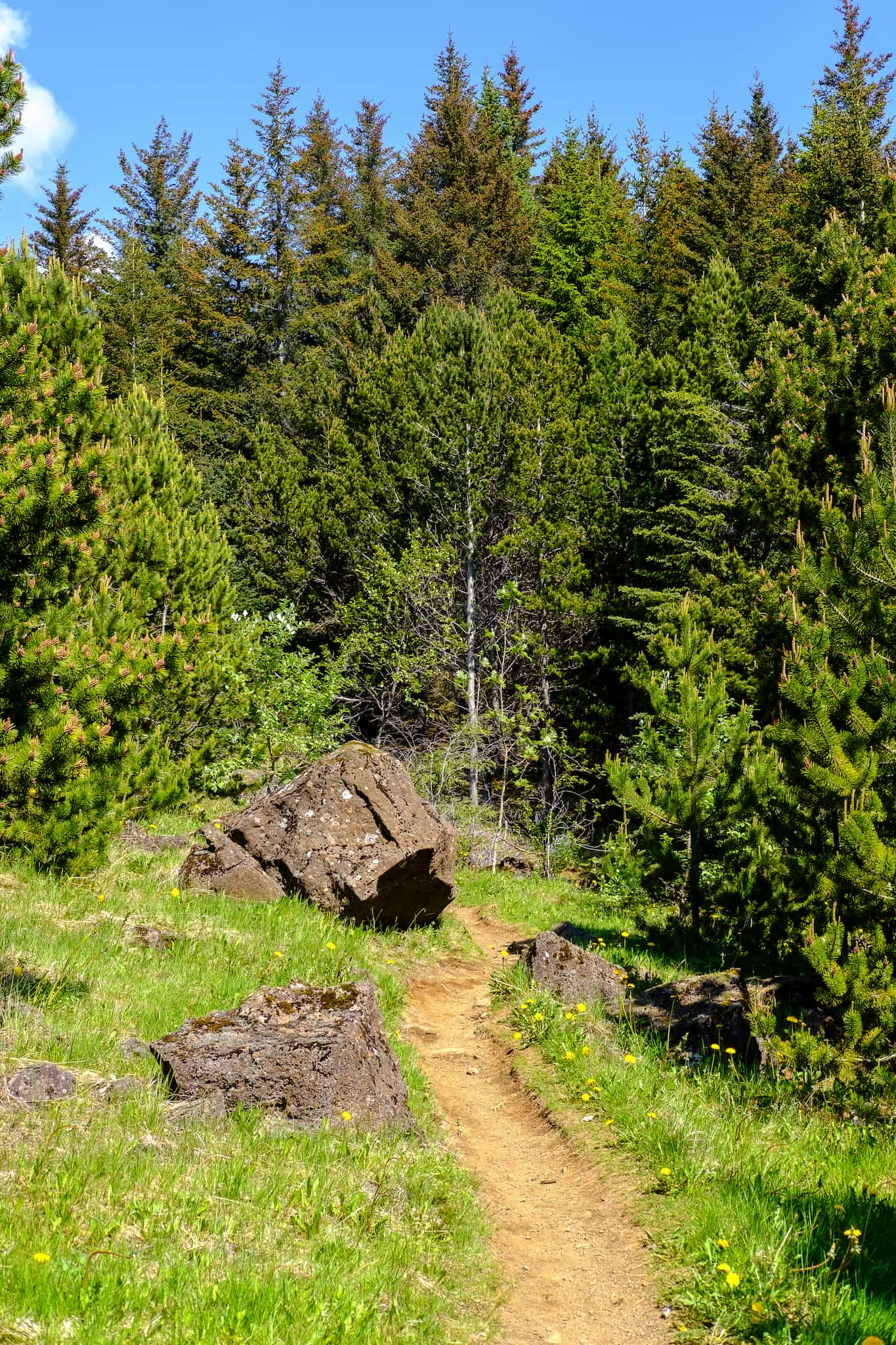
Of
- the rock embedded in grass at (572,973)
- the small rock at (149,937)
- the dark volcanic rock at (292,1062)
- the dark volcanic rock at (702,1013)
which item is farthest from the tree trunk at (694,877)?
the small rock at (149,937)

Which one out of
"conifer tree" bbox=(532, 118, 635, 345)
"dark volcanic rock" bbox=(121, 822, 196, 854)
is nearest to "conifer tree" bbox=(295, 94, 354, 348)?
"conifer tree" bbox=(532, 118, 635, 345)

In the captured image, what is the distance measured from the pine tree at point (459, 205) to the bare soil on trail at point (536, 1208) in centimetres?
2833

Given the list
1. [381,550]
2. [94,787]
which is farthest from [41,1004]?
[381,550]

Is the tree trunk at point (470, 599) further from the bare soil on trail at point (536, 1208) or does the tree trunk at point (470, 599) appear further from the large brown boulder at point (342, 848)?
the bare soil on trail at point (536, 1208)

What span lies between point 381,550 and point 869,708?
1501 cm

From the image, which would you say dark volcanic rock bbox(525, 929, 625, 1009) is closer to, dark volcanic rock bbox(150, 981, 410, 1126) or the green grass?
the green grass

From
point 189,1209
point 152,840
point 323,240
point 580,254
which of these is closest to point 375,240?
point 323,240

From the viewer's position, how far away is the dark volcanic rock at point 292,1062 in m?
4.99

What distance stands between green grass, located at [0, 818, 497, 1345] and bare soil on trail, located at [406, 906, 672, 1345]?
0.76 ft

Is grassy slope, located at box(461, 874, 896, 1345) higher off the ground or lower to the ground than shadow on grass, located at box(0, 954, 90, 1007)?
lower

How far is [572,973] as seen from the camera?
806cm

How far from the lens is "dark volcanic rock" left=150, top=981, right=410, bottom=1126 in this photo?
4992 millimetres

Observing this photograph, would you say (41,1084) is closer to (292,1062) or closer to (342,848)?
(292,1062)

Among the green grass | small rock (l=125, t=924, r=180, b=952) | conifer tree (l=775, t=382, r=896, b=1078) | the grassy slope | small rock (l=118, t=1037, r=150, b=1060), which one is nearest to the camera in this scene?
the green grass
